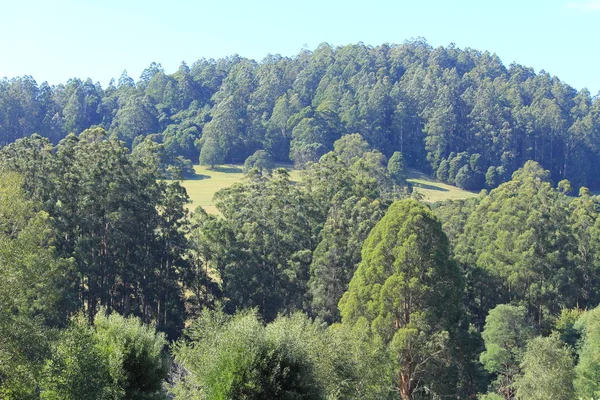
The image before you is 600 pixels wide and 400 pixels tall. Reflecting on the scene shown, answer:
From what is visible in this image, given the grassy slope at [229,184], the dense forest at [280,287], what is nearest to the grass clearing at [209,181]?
the grassy slope at [229,184]

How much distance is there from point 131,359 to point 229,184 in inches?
2997

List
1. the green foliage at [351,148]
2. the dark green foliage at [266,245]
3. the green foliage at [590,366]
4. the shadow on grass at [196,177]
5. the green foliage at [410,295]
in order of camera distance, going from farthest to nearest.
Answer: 1. the green foliage at [351,148]
2. the shadow on grass at [196,177]
3. the dark green foliage at [266,245]
4. the green foliage at [410,295]
5. the green foliage at [590,366]

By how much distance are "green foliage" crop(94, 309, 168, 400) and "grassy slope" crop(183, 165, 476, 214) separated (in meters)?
54.7

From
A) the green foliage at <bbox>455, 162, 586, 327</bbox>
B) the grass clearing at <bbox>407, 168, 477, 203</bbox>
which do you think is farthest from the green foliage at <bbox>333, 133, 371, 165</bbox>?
the green foliage at <bbox>455, 162, 586, 327</bbox>

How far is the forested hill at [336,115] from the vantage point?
128250mm

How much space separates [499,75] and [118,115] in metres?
109

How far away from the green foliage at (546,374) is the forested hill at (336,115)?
282 ft

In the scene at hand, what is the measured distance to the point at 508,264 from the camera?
5138 cm

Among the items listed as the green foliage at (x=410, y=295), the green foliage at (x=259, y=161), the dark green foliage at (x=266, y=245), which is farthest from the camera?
the green foliage at (x=259, y=161)

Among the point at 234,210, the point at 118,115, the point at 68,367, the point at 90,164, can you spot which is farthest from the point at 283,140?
the point at 68,367

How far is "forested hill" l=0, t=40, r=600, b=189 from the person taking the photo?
12825 cm

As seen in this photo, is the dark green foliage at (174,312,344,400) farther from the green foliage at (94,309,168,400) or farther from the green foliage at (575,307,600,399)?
the green foliage at (575,307,600,399)

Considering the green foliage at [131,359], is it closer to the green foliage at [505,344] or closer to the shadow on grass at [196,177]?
the green foliage at [505,344]

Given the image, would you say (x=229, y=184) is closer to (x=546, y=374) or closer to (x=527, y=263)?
(x=527, y=263)
